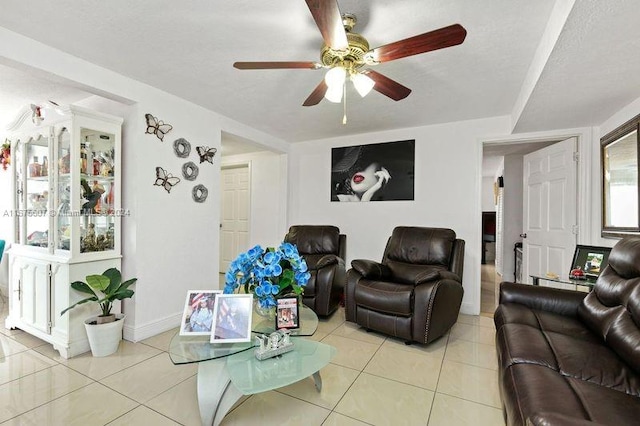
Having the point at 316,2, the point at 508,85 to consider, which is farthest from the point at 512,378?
the point at 508,85

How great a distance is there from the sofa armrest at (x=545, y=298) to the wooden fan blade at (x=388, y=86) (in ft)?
5.29

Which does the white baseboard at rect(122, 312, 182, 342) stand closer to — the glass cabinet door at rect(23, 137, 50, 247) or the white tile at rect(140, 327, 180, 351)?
the white tile at rect(140, 327, 180, 351)

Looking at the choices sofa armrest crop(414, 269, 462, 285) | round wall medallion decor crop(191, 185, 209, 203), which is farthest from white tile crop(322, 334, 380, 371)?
round wall medallion decor crop(191, 185, 209, 203)

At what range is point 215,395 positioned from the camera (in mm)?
1492

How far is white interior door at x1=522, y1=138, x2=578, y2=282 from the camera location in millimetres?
3018

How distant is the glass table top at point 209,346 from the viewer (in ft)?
4.61

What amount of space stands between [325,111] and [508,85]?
1.68m

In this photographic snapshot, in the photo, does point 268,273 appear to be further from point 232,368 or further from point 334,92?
point 334,92

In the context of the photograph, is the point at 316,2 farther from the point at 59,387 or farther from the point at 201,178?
the point at 59,387

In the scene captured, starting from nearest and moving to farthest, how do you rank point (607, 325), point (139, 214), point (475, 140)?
point (607, 325) < point (139, 214) < point (475, 140)

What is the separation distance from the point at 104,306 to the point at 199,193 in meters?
1.27

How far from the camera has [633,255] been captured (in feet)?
5.29

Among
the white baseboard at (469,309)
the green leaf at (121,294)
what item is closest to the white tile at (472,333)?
the white baseboard at (469,309)

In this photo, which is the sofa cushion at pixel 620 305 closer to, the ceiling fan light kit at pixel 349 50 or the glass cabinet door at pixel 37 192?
the ceiling fan light kit at pixel 349 50
